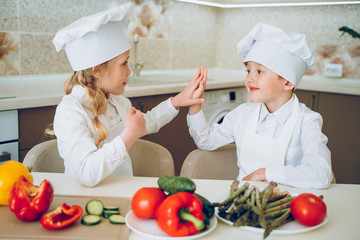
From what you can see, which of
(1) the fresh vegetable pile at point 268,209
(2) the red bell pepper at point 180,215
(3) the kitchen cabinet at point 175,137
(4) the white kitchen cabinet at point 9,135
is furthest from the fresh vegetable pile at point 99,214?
(3) the kitchen cabinet at point 175,137

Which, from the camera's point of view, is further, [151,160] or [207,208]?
[151,160]

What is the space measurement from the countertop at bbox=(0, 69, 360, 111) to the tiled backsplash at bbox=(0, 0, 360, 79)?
0.06 metres

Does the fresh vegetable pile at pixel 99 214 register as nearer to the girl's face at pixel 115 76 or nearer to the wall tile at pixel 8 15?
the girl's face at pixel 115 76

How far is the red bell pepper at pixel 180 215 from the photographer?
0.74m

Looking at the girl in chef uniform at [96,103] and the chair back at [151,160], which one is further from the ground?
the girl in chef uniform at [96,103]

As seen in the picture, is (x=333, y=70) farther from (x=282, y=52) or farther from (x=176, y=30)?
(x=282, y=52)

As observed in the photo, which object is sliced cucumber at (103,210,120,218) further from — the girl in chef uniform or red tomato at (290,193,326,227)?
red tomato at (290,193,326,227)

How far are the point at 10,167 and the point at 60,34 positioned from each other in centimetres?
51

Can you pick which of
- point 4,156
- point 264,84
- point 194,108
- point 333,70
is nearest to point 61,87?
point 4,156

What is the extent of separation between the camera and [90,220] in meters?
0.82

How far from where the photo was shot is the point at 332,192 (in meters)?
1.10

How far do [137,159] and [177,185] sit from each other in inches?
33.1

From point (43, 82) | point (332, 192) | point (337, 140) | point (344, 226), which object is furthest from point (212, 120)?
point (344, 226)

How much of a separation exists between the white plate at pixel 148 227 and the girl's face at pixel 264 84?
78cm
